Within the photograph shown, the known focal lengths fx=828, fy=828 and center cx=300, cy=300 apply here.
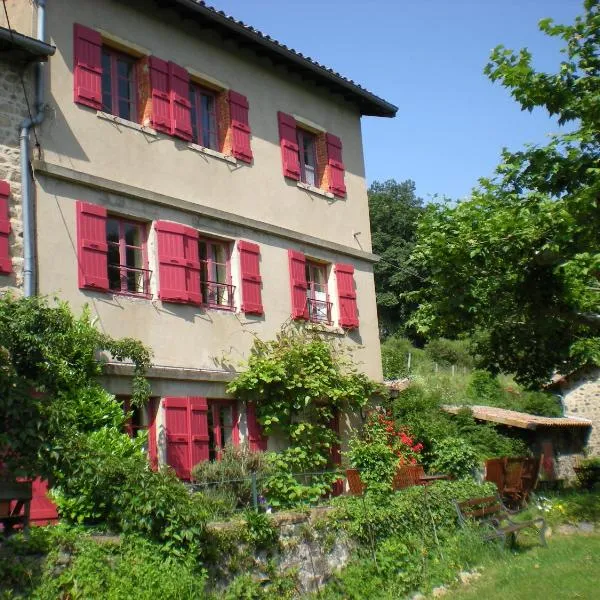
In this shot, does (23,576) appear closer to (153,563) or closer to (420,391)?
(153,563)

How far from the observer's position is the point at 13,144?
35.9 ft

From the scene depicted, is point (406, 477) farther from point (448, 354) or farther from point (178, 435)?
point (448, 354)

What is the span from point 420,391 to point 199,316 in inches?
252

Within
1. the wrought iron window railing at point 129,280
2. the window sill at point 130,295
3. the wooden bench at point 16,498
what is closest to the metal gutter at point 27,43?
the wrought iron window railing at point 129,280

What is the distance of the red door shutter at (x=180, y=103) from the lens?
13.2m

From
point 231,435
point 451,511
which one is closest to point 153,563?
point 231,435

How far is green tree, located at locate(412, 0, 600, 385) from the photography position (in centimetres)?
1373

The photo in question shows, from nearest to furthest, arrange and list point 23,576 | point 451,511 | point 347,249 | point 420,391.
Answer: point 23,576 → point 451,511 → point 347,249 → point 420,391

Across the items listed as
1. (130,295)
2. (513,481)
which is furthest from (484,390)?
(130,295)

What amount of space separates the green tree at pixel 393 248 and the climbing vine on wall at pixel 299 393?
92.8 feet

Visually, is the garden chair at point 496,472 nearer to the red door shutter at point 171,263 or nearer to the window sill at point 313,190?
the window sill at point 313,190

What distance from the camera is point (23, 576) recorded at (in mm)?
7215

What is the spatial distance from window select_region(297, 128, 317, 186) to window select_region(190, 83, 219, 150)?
86.9 inches

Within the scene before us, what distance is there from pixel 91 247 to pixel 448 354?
33.5 m
